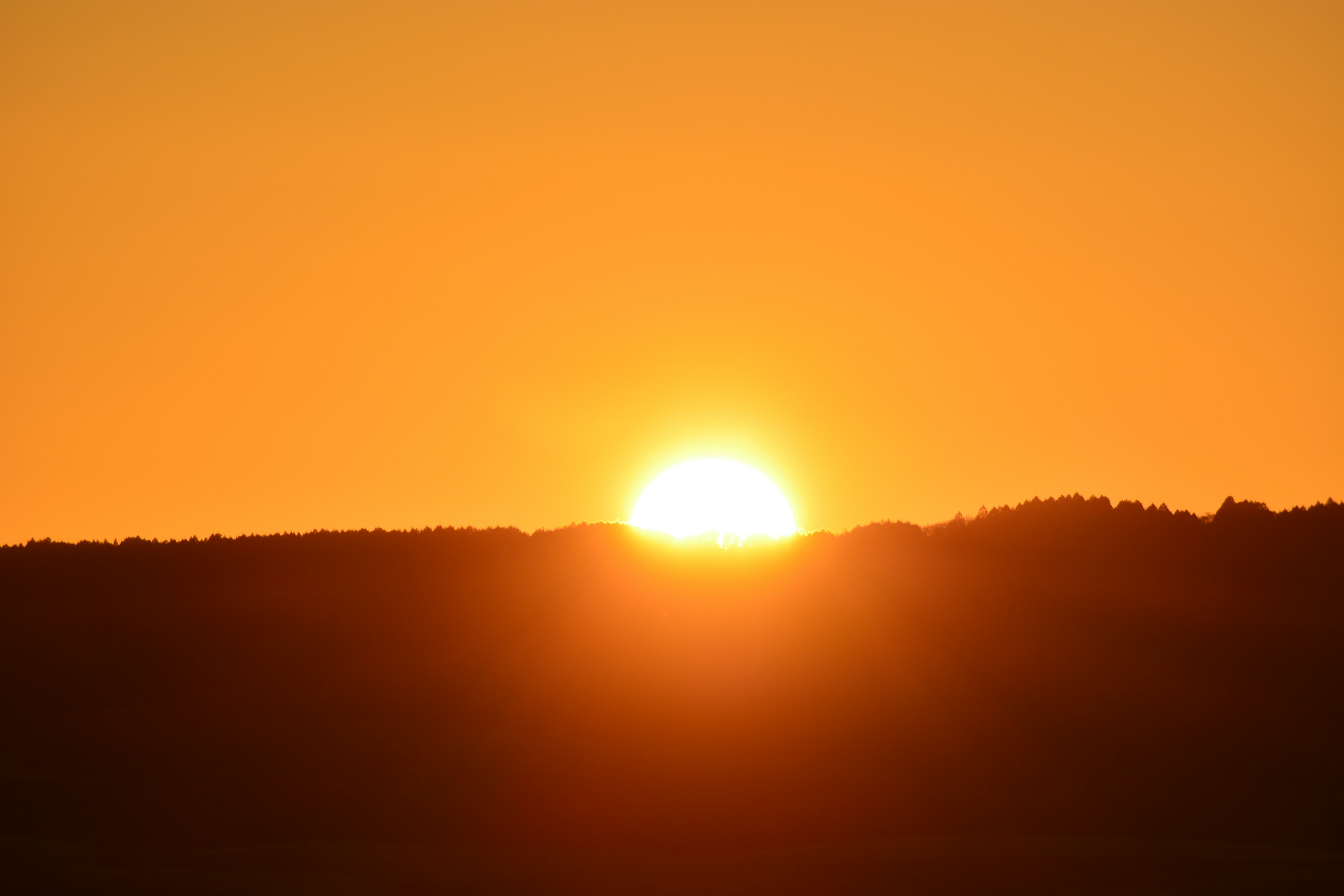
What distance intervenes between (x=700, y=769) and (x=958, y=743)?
459cm

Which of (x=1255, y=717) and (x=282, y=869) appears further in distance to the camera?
(x=1255, y=717)

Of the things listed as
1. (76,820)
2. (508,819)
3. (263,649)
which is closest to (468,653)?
(263,649)

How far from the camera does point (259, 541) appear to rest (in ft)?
98.2

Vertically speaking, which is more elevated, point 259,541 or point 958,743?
point 259,541

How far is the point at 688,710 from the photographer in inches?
924

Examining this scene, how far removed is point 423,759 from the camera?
20.8m

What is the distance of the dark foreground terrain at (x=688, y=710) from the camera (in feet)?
54.3

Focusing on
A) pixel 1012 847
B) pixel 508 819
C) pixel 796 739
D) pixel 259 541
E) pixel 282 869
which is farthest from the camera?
pixel 259 541

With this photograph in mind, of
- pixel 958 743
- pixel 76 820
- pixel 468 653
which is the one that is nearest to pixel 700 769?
pixel 958 743

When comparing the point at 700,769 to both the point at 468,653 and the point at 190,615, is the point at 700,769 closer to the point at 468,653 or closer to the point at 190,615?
the point at 468,653

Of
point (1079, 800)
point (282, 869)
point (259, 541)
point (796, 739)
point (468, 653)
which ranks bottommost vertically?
point (282, 869)

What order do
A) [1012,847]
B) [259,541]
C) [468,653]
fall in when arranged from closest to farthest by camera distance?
[1012,847] → [468,653] → [259,541]

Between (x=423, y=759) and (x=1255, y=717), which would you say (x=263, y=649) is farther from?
(x=1255, y=717)

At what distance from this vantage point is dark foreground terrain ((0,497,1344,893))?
16547mm
